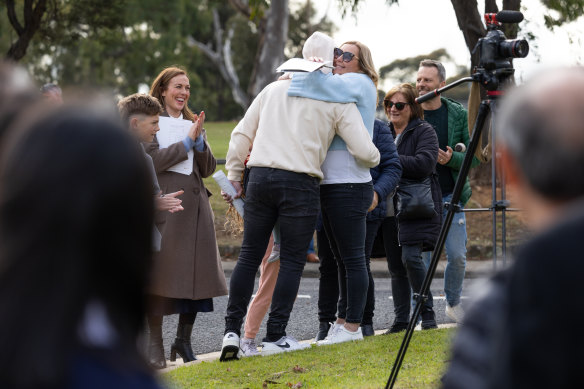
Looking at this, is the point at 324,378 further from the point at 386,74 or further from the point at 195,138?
the point at 386,74

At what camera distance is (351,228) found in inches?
227

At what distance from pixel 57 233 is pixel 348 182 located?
4522mm

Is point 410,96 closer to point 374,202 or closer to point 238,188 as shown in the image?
point 374,202

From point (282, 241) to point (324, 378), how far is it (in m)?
0.98

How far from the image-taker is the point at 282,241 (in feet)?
18.4

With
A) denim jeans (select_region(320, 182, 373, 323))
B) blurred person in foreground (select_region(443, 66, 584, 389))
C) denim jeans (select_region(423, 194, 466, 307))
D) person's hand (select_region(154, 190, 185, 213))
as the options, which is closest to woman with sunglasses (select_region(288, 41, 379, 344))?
denim jeans (select_region(320, 182, 373, 323))

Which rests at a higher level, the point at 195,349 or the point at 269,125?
the point at 269,125

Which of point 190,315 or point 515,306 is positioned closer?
point 515,306

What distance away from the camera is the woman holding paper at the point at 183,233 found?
230 inches

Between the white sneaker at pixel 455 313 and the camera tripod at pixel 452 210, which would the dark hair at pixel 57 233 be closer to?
the camera tripod at pixel 452 210

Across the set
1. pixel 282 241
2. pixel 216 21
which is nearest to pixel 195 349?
pixel 282 241

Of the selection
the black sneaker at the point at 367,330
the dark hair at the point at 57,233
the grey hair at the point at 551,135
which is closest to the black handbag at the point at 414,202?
the black sneaker at the point at 367,330

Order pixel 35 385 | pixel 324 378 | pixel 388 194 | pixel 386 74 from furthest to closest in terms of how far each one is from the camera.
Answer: pixel 386 74 < pixel 388 194 < pixel 324 378 < pixel 35 385

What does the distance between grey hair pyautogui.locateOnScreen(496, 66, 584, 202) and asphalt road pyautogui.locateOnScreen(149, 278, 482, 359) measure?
190 inches
